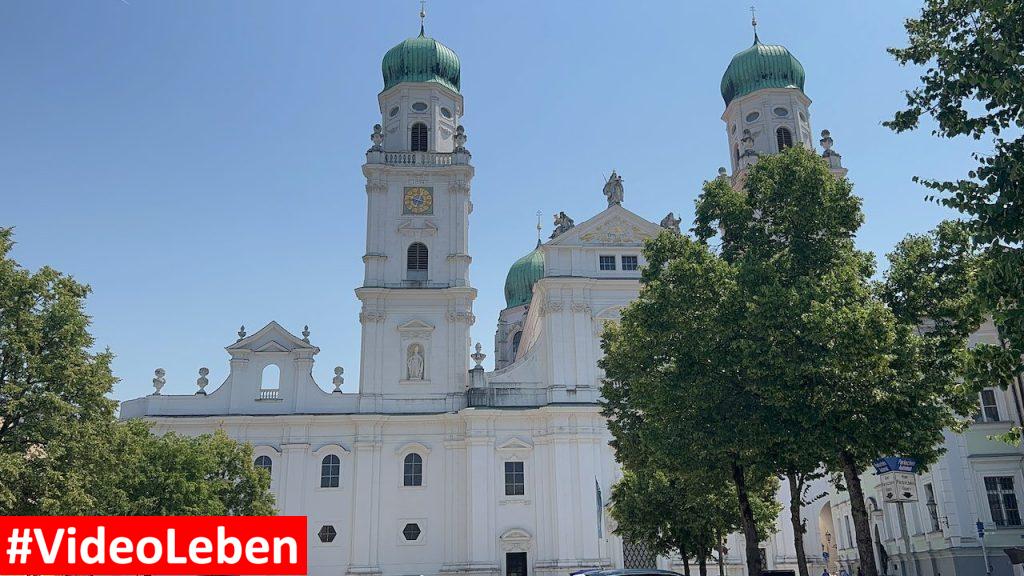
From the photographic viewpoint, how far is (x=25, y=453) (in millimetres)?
21922

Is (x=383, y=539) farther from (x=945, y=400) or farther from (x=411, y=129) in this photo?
(x=945, y=400)

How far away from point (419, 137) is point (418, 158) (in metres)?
1.95

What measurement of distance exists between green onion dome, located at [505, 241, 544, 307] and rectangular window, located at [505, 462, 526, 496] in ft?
86.5

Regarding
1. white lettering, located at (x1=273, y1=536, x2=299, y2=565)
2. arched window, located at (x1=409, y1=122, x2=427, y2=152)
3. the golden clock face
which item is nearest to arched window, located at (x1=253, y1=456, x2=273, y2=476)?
the golden clock face

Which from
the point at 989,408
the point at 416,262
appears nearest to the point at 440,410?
the point at 416,262

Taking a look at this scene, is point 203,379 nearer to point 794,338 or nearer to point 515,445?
point 515,445

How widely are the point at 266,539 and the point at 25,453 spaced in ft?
45.4

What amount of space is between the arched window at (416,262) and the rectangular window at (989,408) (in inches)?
1153

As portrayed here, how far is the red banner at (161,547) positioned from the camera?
11.6 m

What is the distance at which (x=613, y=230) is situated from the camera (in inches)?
1934

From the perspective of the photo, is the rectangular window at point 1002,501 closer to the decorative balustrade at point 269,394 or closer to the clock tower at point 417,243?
the clock tower at point 417,243

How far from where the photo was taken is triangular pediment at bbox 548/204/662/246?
48.8 metres

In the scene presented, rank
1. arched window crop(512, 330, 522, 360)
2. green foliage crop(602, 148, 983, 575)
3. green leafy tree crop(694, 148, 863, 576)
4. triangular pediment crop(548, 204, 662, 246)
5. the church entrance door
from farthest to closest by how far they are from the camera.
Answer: arched window crop(512, 330, 522, 360) < triangular pediment crop(548, 204, 662, 246) < the church entrance door < green leafy tree crop(694, 148, 863, 576) < green foliage crop(602, 148, 983, 575)

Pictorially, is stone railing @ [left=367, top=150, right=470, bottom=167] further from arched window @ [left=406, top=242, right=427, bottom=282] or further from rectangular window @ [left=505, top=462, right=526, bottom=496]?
rectangular window @ [left=505, top=462, right=526, bottom=496]
